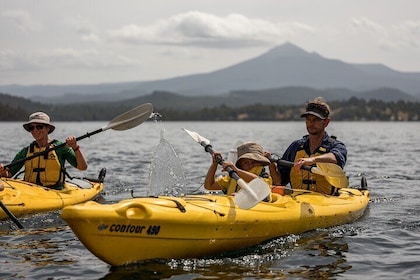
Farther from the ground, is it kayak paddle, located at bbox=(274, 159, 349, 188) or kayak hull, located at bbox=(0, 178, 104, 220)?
kayak paddle, located at bbox=(274, 159, 349, 188)

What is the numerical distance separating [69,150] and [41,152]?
0.68m

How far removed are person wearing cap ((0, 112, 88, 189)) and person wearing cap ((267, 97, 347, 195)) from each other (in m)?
3.28

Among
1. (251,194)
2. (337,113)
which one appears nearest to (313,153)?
(251,194)

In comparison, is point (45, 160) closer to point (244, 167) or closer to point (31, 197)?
point (31, 197)

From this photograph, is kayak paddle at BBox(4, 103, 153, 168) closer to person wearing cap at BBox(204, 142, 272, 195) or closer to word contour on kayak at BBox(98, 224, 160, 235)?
person wearing cap at BBox(204, 142, 272, 195)

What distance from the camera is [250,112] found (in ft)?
409

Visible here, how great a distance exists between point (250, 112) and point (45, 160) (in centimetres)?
11543

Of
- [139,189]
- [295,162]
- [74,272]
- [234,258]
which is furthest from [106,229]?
[139,189]

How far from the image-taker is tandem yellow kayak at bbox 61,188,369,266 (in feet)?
19.0

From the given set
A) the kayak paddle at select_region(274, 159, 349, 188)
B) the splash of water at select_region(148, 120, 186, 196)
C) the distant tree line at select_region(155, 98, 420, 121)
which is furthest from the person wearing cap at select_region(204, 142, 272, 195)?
the distant tree line at select_region(155, 98, 420, 121)

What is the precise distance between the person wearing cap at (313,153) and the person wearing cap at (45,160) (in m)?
3.28

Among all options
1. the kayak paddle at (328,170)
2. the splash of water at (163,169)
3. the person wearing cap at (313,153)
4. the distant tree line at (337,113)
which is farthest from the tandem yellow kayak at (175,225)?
the distant tree line at (337,113)

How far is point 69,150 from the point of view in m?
10.1

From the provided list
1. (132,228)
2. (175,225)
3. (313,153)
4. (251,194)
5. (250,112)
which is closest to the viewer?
(132,228)
